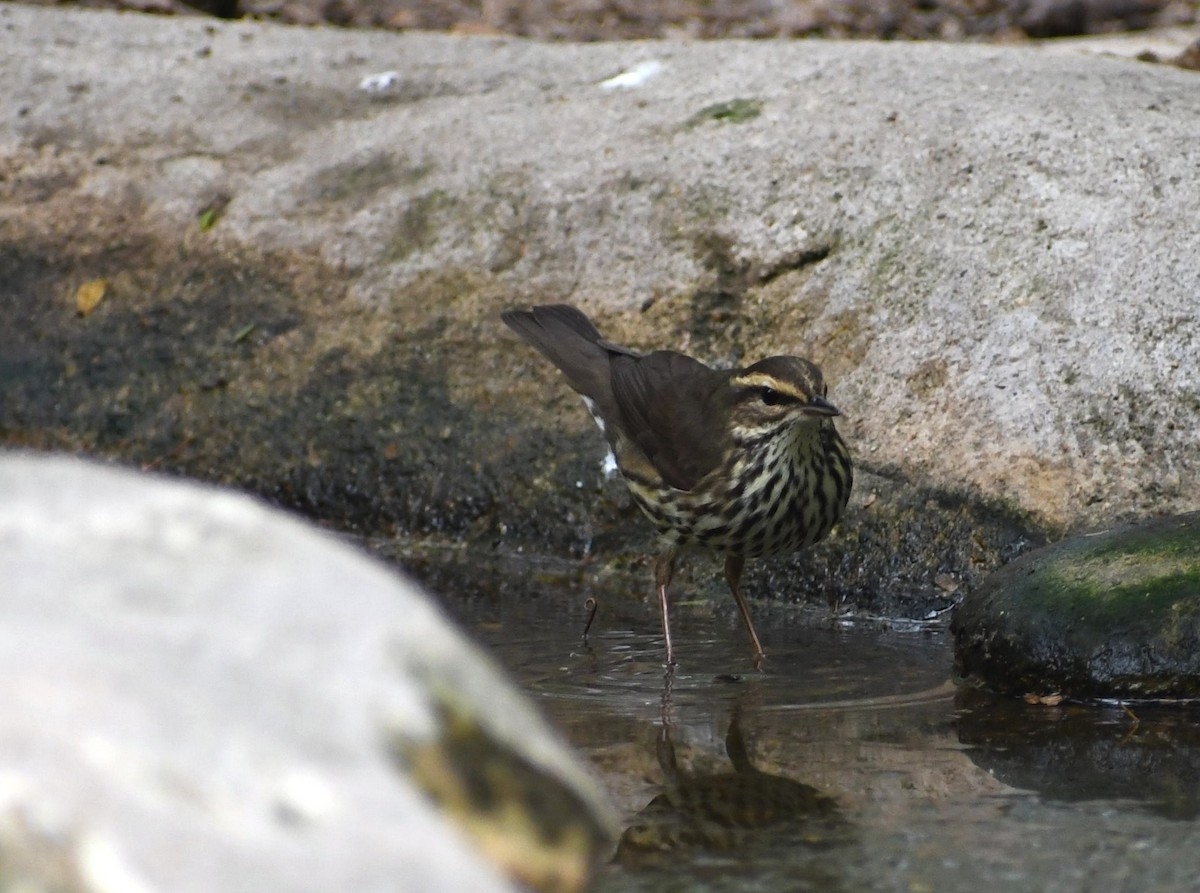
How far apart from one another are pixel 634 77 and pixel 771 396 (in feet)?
11.4

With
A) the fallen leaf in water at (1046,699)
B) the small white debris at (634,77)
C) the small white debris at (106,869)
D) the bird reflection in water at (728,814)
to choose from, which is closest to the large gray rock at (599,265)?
the small white debris at (634,77)

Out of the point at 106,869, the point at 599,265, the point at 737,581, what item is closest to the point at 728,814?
the point at 737,581

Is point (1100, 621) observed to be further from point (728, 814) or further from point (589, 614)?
point (589, 614)

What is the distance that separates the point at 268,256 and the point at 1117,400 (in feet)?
13.8

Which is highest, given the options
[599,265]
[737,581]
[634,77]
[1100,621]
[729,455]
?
[634,77]

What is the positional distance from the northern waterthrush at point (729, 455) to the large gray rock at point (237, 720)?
3.35m

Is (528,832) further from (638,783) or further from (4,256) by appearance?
(4,256)

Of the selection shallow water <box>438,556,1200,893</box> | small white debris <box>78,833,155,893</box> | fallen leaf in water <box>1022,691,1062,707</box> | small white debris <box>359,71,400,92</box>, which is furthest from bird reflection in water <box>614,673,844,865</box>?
small white debris <box>359,71,400,92</box>

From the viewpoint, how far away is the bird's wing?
634 cm

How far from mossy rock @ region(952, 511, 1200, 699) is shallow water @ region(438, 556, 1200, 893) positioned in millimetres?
106

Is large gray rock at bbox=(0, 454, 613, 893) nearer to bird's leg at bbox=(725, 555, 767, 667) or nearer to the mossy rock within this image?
the mossy rock

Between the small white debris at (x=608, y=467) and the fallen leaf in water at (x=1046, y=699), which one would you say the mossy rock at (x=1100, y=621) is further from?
the small white debris at (x=608, y=467)

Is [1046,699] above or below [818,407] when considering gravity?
below

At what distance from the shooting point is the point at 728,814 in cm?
462
